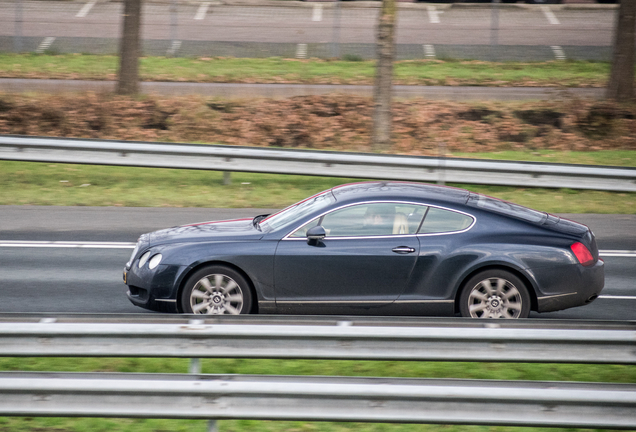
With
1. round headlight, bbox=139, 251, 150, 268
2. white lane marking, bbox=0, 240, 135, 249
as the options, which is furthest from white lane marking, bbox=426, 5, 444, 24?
round headlight, bbox=139, 251, 150, 268

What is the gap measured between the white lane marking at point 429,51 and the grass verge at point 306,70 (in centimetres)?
84

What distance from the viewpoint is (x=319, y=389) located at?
4.12 meters

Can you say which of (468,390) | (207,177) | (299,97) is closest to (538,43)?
(299,97)

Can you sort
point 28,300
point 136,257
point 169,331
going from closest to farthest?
point 169,331
point 136,257
point 28,300

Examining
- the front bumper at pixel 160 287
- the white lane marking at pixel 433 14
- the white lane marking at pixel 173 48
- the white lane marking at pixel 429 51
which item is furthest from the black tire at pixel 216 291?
the white lane marking at pixel 433 14

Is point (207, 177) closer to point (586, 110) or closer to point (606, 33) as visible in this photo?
point (586, 110)

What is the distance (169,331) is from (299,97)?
52.0 feet

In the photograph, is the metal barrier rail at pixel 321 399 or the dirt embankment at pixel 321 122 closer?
the metal barrier rail at pixel 321 399

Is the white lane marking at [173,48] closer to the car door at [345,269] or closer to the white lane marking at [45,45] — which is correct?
the white lane marking at [45,45]

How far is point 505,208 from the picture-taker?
7.62 m

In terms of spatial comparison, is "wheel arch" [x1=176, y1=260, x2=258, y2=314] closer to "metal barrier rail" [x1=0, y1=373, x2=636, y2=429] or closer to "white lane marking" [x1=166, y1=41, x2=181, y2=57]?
"metal barrier rail" [x1=0, y1=373, x2=636, y2=429]

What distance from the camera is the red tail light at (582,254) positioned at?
716 centimetres

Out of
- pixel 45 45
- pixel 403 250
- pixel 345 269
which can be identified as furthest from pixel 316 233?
pixel 45 45

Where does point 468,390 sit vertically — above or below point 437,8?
below
